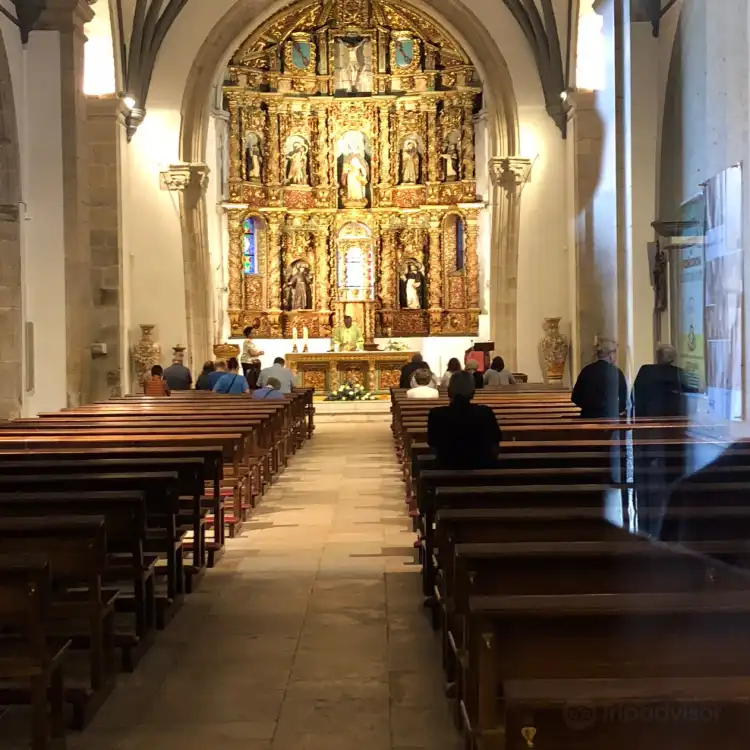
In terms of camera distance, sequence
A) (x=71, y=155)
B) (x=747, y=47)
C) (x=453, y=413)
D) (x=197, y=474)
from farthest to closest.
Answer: (x=71, y=155) → (x=747, y=47) → (x=197, y=474) → (x=453, y=413)

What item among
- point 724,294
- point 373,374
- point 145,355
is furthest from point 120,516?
point 373,374

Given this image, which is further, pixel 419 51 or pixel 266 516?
pixel 419 51

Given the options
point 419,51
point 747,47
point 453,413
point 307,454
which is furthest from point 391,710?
point 419,51

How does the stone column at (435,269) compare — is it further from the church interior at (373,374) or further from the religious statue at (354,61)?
the religious statue at (354,61)

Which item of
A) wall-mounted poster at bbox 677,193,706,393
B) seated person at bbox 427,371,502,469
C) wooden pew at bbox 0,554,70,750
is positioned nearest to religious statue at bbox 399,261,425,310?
wall-mounted poster at bbox 677,193,706,393

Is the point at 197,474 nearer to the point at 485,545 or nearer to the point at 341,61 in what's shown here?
the point at 485,545

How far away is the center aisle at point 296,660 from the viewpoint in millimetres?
4074

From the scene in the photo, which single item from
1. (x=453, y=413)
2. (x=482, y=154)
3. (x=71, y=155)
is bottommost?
(x=453, y=413)

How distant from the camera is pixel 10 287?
13656 mm

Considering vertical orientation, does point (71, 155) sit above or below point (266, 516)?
above

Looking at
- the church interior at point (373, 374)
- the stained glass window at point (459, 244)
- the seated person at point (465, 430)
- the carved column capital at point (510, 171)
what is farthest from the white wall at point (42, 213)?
the stained glass window at point (459, 244)

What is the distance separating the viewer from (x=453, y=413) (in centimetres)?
589

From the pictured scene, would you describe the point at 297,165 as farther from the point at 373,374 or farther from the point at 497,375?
the point at 497,375

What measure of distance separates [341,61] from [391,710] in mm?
21990
